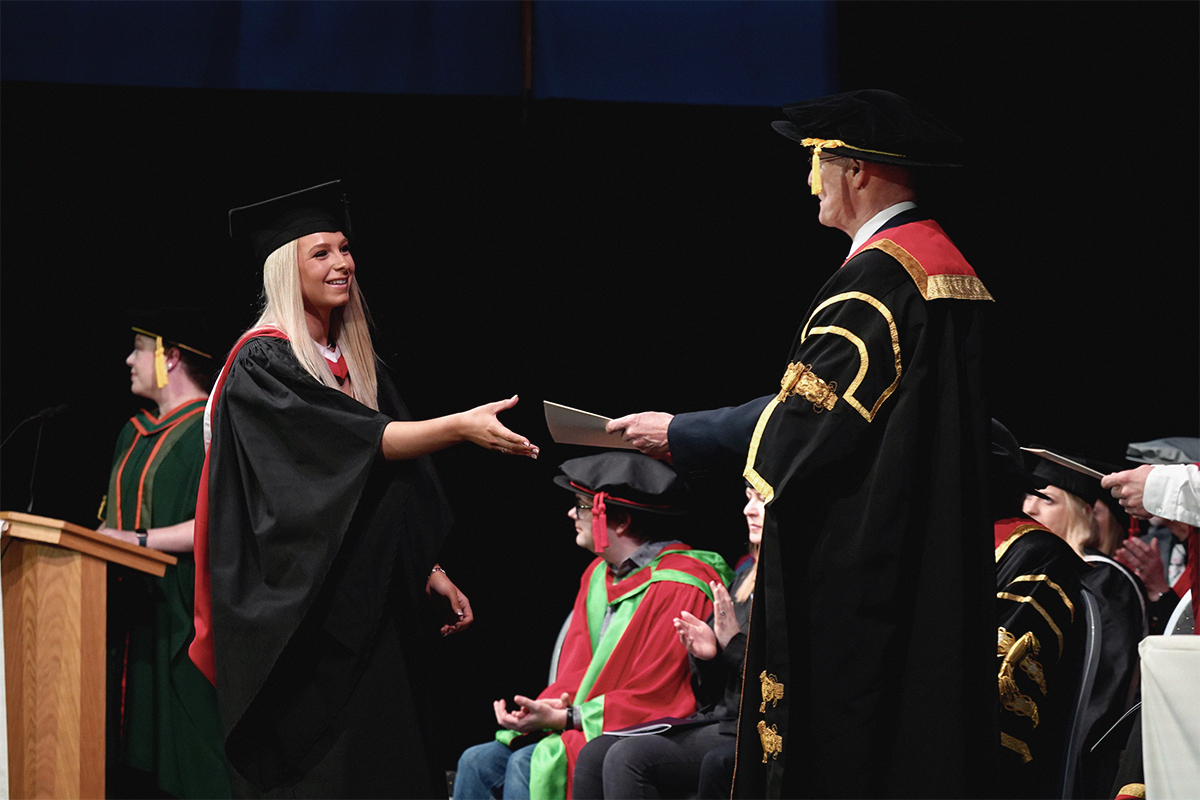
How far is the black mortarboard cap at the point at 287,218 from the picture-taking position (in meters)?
3.10

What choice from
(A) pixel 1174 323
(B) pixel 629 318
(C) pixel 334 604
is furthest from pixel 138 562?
(A) pixel 1174 323

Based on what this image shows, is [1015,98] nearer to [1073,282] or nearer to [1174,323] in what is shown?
[1073,282]

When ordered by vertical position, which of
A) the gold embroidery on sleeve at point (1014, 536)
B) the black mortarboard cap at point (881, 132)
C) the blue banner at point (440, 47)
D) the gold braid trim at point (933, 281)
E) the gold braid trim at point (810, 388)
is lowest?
the gold embroidery on sleeve at point (1014, 536)

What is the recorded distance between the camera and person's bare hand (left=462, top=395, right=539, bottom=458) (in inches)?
104

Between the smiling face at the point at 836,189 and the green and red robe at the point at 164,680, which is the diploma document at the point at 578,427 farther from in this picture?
the green and red robe at the point at 164,680

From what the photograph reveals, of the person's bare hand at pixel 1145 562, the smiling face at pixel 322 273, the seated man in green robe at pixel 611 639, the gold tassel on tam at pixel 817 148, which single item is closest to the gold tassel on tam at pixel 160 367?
the seated man in green robe at pixel 611 639

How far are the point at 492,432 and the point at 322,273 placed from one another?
727 mm

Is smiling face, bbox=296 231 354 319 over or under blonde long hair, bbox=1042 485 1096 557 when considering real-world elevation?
over

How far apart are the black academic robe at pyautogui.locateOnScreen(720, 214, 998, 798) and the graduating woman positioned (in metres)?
0.64

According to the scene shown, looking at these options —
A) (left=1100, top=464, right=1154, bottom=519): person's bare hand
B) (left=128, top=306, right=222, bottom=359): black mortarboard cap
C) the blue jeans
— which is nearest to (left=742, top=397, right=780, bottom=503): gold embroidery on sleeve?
(left=1100, top=464, right=1154, bottom=519): person's bare hand

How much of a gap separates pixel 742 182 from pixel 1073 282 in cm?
148

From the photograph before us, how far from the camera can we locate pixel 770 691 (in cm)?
233

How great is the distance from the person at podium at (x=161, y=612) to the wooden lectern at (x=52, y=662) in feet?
3.70

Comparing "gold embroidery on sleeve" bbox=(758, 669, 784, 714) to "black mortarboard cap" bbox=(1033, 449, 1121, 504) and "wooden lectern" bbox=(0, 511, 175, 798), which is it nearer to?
"wooden lectern" bbox=(0, 511, 175, 798)
